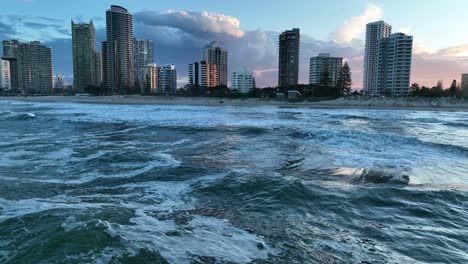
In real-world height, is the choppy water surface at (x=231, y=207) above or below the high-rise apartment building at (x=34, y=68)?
below

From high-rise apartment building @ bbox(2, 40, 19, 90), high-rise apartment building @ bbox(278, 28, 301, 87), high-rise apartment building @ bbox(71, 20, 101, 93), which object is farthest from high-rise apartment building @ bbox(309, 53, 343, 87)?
high-rise apartment building @ bbox(2, 40, 19, 90)

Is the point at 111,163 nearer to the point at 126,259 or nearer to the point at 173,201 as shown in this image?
the point at 173,201

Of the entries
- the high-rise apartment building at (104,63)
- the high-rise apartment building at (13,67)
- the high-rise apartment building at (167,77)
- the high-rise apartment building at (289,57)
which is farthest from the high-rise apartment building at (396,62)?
the high-rise apartment building at (13,67)

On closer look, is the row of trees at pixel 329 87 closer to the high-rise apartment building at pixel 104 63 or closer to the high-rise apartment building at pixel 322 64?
the high-rise apartment building at pixel 322 64

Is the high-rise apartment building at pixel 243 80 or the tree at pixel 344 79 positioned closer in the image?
the tree at pixel 344 79

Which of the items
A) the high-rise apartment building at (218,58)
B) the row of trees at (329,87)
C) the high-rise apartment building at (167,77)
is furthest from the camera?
the high-rise apartment building at (218,58)

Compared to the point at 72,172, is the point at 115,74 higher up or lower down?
higher up

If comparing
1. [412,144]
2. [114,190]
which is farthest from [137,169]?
[412,144]
